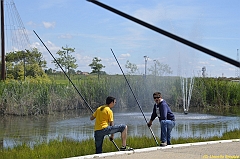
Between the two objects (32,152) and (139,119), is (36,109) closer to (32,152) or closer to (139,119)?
(139,119)

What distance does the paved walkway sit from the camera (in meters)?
8.09

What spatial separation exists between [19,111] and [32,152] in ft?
45.8

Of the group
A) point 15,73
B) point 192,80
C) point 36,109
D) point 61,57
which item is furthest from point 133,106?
point 61,57

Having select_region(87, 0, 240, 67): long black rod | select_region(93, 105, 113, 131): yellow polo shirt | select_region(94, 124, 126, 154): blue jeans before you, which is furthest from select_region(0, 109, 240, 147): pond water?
select_region(87, 0, 240, 67): long black rod

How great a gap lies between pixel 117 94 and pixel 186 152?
19215 millimetres

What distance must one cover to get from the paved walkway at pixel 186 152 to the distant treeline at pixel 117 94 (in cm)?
1495

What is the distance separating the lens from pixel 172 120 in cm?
970

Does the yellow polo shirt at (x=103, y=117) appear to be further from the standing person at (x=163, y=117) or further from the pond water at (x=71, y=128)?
the pond water at (x=71, y=128)

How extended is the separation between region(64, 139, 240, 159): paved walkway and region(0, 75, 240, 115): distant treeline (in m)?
15.0

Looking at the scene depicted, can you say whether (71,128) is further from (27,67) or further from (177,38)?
(27,67)

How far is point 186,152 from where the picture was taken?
865cm

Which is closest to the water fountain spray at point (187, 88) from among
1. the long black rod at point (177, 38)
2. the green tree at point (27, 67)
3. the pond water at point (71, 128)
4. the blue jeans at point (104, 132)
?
the pond water at point (71, 128)

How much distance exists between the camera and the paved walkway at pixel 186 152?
8.09 meters

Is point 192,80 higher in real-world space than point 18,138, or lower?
higher
